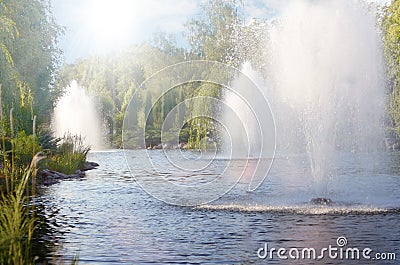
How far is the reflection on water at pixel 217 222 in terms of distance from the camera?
7668 mm

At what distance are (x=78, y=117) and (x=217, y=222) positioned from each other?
37028mm

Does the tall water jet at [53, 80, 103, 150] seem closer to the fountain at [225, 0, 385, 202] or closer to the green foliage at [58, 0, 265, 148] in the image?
the green foliage at [58, 0, 265, 148]

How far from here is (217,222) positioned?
32.0 feet

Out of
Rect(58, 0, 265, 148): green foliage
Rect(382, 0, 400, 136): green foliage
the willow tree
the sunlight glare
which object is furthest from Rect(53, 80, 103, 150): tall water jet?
Rect(382, 0, 400, 136): green foliage

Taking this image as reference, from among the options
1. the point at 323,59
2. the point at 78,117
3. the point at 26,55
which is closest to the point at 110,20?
the point at 78,117

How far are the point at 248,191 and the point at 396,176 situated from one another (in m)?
6.32

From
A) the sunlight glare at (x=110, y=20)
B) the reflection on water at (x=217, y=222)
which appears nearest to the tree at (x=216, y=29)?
the sunlight glare at (x=110, y=20)

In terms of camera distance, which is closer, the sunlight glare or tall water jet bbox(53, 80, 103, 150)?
tall water jet bbox(53, 80, 103, 150)

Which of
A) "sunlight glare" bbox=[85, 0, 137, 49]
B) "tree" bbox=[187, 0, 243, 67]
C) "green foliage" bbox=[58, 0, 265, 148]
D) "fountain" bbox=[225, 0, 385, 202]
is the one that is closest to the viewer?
"fountain" bbox=[225, 0, 385, 202]

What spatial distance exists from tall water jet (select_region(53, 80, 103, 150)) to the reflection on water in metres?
28.0

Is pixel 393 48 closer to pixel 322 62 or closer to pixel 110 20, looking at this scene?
pixel 322 62

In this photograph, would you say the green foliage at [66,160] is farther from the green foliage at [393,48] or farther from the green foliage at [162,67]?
the green foliage at [393,48]

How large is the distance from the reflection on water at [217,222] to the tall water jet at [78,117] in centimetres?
2797

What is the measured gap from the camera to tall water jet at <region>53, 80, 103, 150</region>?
42531 mm
